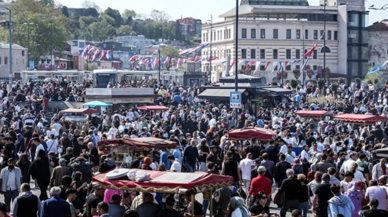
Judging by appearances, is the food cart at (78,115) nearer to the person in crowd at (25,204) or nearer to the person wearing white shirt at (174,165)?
the person wearing white shirt at (174,165)

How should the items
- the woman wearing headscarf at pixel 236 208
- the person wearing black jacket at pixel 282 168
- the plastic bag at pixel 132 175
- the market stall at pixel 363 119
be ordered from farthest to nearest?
the market stall at pixel 363 119
the person wearing black jacket at pixel 282 168
the woman wearing headscarf at pixel 236 208
the plastic bag at pixel 132 175

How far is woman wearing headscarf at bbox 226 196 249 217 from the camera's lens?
13.9m

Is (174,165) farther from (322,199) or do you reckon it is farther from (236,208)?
(236,208)

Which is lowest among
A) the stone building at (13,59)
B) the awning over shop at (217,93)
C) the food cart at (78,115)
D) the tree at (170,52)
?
the food cart at (78,115)

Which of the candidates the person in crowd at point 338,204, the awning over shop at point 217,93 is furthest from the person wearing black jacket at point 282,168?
the awning over shop at point 217,93

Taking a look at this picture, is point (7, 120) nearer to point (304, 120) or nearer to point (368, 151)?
point (304, 120)

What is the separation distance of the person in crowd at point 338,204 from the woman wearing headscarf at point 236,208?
1573mm

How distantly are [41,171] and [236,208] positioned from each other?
6.05 m

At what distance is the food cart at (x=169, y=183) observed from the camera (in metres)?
13.2

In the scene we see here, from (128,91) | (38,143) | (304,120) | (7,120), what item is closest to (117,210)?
(38,143)

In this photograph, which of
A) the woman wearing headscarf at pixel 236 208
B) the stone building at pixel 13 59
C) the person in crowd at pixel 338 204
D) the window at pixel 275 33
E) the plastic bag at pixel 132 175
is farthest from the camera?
the window at pixel 275 33

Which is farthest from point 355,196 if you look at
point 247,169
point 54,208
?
point 54,208

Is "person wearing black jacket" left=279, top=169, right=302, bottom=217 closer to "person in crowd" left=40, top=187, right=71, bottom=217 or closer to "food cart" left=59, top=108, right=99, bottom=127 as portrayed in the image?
"person in crowd" left=40, top=187, right=71, bottom=217

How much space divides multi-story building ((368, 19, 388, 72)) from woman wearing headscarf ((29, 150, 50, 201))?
90.7 m
